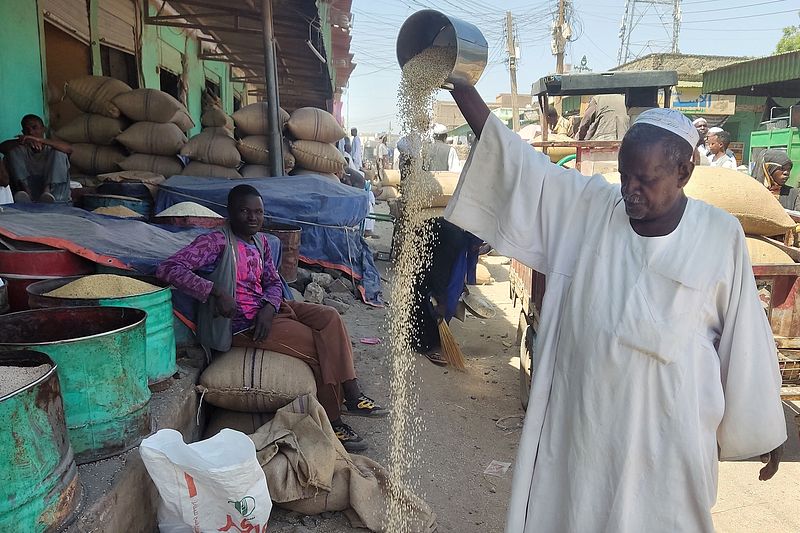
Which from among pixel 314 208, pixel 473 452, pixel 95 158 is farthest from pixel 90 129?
pixel 473 452

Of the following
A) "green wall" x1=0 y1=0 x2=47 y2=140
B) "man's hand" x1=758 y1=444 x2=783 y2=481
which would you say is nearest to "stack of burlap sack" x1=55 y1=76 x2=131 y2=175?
"green wall" x1=0 y1=0 x2=47 y2=140

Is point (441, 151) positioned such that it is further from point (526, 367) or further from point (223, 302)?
point (223, 302)

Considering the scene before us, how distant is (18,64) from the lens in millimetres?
5500

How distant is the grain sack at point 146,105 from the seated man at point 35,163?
3.96 ft

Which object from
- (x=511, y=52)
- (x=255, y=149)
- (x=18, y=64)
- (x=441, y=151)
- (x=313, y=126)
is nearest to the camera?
(x=18, y=64)

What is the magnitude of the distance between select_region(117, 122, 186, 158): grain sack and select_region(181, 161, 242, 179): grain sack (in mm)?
294

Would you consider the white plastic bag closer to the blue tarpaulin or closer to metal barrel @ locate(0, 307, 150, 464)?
metal barrel @ locate(0, 307, 150, 464)

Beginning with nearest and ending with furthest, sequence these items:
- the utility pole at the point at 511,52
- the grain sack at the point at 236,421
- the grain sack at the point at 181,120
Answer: the grain sack at the point at 236,421, the grain sack at the point at 181,120, the utility pole at the point at 511,52

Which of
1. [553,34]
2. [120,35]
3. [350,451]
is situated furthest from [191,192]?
A: [553,34]

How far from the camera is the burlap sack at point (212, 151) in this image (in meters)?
6.44

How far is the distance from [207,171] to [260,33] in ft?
7.10

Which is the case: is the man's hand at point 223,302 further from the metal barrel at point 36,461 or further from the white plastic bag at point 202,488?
the metal barrel at point 36,461

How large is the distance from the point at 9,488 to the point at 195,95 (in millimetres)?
11669

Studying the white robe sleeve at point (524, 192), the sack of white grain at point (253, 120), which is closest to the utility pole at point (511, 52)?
the sack of white grain at point (253, 120)
